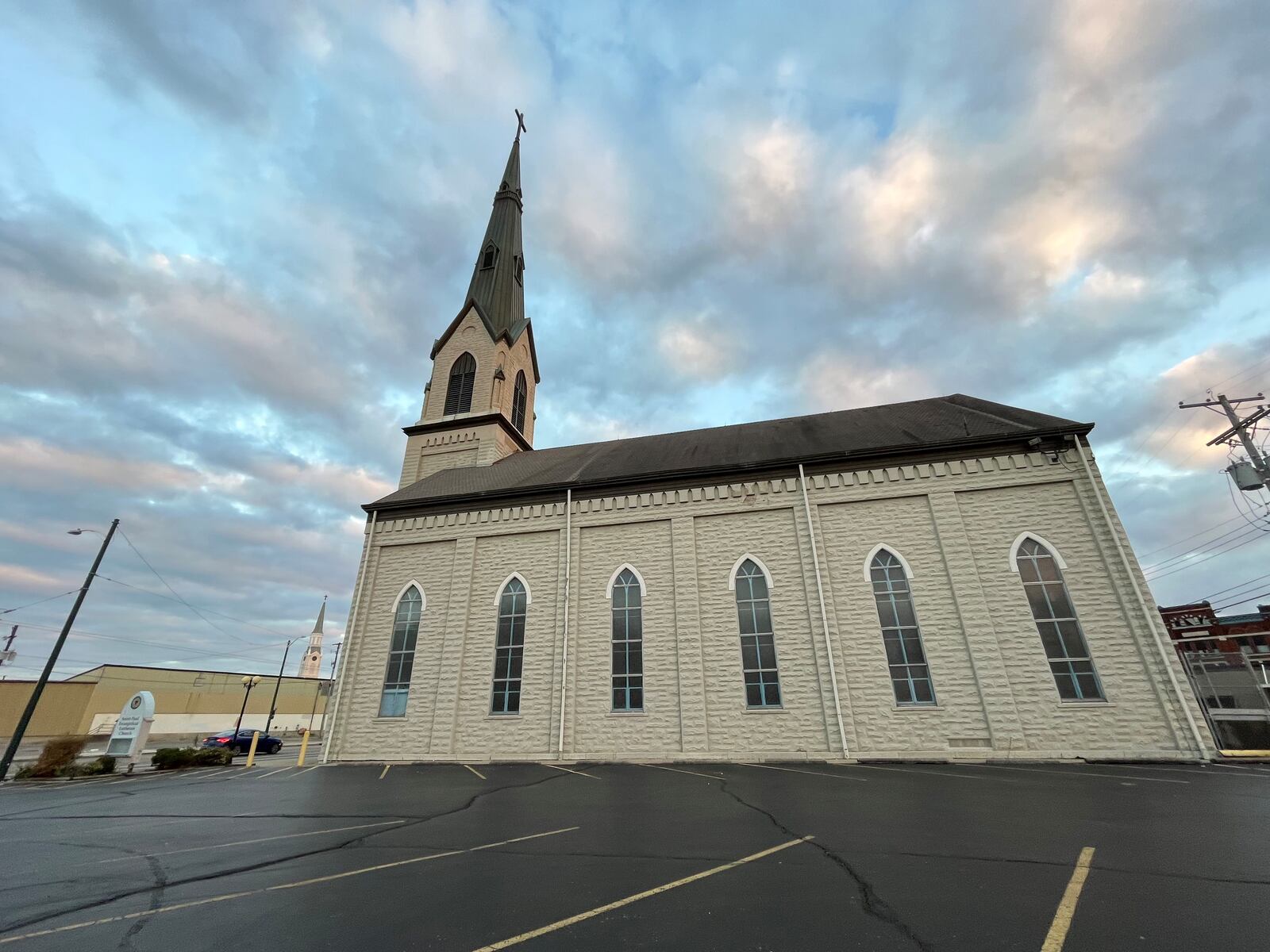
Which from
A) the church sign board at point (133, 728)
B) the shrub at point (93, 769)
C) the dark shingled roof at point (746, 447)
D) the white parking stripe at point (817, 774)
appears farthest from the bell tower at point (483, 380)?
the white parking stripe at point (817, 774)

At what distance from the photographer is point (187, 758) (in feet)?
61.6

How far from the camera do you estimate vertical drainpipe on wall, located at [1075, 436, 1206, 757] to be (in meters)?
12.5

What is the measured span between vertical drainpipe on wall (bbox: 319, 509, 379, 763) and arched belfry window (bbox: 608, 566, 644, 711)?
32.5 feet

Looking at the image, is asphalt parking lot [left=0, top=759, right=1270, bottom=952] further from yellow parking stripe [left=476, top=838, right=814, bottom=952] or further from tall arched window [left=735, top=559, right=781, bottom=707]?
tall arched window [left=735, top=559, right=781, bottom=707]

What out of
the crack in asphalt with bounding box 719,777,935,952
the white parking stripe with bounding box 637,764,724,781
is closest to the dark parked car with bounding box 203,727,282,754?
the white parking stripe with bounding box 637,764,724,781

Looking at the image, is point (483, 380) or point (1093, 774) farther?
point (483, 380)

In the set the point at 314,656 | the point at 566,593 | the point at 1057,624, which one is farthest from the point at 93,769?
the point at 314,656

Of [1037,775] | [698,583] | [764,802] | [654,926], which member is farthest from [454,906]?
[698,583]

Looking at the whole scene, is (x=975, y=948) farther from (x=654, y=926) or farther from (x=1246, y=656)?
(x=1246, y=656)

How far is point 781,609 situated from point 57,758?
2441 cm

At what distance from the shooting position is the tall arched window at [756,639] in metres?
15.6

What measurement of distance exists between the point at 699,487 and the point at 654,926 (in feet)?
48.6

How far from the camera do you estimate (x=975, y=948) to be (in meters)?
3.33

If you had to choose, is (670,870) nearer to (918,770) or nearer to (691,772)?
(691,772)
